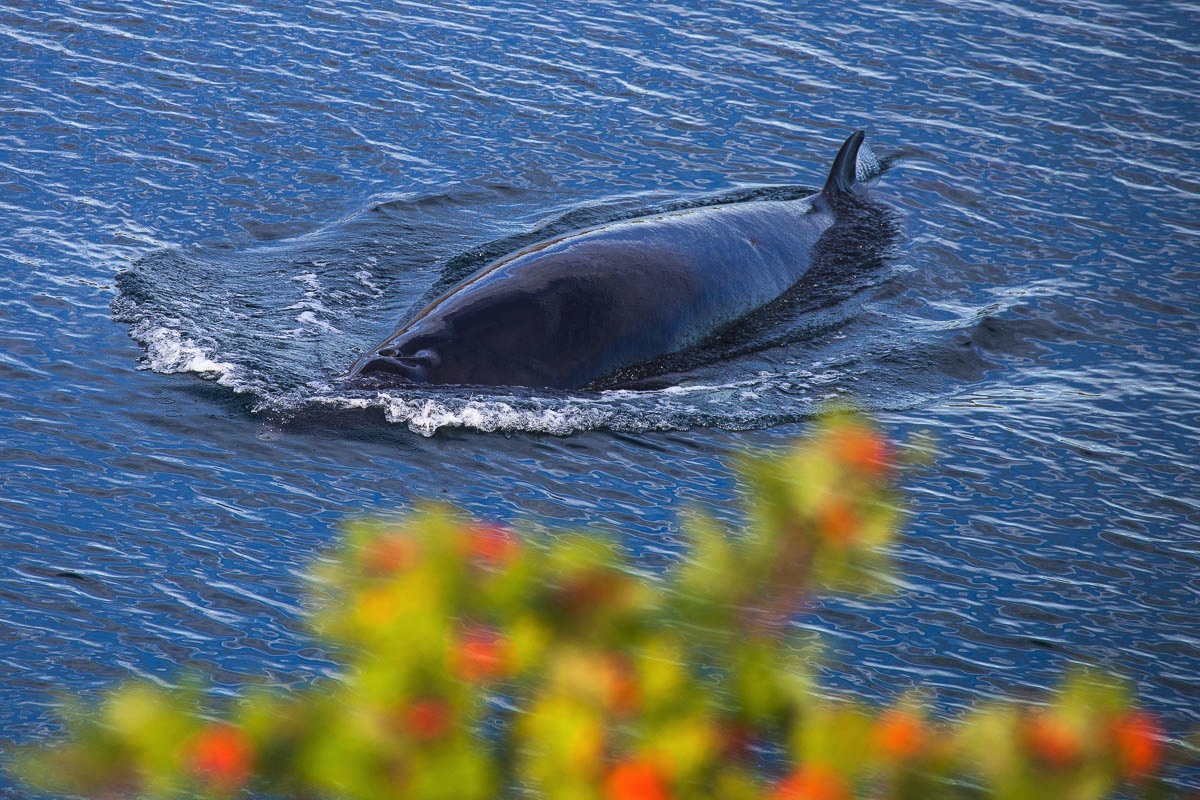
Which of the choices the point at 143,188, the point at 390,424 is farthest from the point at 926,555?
the point at 143,188

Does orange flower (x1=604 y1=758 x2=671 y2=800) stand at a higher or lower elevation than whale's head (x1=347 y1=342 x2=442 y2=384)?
higher

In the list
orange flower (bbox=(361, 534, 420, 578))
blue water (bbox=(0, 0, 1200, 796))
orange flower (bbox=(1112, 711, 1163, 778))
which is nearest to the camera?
orange flower (bbox=(1112, 711, 1163, 778))

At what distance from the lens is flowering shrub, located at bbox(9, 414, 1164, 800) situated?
2.15 metres

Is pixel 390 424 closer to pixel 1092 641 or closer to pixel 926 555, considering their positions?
pixel 926 555

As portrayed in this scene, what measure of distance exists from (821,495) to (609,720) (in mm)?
580

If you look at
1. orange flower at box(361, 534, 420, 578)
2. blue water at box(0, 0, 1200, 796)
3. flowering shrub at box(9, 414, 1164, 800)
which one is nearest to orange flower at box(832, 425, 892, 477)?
flowering shrub at box(9, 414, 1164, 800)

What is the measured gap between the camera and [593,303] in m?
10.9

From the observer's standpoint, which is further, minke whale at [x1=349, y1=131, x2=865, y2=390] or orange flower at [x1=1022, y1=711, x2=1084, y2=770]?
minke whale at [x1=349, y1=131, x2=865, y2=390]

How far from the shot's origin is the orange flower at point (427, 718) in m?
2.19

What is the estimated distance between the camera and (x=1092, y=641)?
308 inches

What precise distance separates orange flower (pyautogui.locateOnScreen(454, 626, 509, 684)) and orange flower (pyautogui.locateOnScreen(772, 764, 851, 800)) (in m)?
0.52

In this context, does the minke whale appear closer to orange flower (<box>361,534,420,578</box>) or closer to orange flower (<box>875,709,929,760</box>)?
orange flower (<box>361,534,420,578</box>)

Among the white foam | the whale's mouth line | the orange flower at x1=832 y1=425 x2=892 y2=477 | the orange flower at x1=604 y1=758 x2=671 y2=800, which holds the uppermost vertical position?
the orange flower at x1=832 y1=425 x2=892 y2=477

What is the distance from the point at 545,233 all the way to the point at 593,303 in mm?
3049
